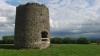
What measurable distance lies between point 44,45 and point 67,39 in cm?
1375

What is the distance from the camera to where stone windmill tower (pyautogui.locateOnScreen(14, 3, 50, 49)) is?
25484 millimetres

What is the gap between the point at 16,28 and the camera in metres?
27.0

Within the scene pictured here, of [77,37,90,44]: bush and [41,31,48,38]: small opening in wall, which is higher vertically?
[41,31,48,38]: small opening in wall

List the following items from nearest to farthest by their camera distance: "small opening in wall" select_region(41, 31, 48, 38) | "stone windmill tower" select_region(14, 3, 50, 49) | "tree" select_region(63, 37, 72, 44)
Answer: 1. "stone windmill tower" select_region(14, 3, 50, 49)
2. "small opening in wall" select_region(41, 31, 48, 38)
3. "tree" select_region(63, 37, 72, 44)

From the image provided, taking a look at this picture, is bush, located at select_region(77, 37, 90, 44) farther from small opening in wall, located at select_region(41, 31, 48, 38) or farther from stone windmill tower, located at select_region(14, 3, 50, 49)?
stone windmill tower, located at select_region(14, 3, 50, 49)

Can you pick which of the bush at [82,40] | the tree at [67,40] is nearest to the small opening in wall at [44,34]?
the tree at [67,40]

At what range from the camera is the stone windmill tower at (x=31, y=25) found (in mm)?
25484

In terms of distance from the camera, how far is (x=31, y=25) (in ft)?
83.6

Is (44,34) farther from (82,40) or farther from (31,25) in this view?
(82,40)

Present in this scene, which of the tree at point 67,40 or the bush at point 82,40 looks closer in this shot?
the bush at point 82,40

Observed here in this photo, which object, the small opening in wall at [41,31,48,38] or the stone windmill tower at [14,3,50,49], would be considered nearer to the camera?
the stone windmill tower at [14,3,50,49]

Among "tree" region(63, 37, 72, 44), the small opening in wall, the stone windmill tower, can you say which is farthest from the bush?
the stone windmill tower

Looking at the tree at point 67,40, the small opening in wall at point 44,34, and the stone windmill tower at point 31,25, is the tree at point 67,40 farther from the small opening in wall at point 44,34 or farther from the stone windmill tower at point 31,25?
the stone windmill tower at point 31,25

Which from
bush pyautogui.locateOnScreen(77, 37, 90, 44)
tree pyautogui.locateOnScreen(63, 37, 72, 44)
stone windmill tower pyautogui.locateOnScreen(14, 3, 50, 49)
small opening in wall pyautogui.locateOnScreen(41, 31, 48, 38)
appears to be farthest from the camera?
tree pyautogui.locateOnScreen(63, 37, 72, 44)
